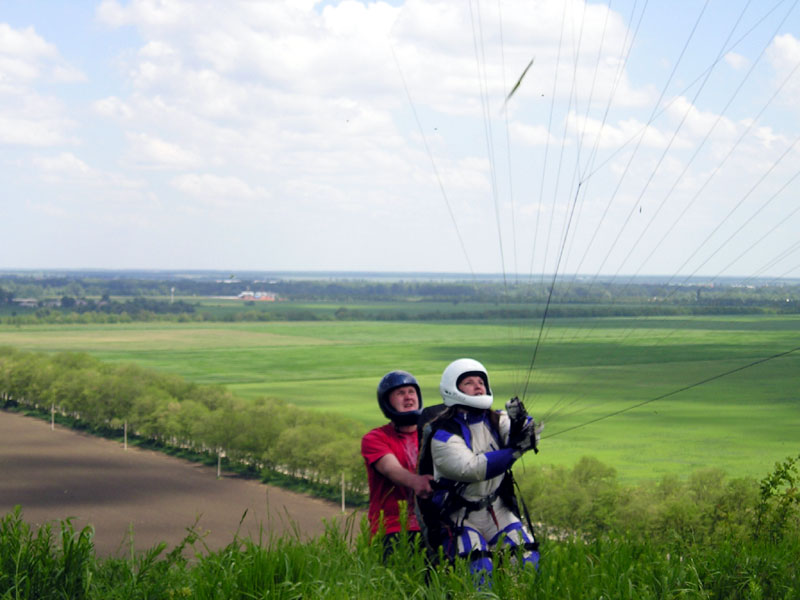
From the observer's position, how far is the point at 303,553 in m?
7.38

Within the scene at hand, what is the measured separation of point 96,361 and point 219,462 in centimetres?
4722

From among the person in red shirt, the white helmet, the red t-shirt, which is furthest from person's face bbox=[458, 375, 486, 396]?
the red t-shirt

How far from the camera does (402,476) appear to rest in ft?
23.0

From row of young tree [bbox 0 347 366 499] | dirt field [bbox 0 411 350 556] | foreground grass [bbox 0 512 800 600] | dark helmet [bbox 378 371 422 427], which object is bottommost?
dirt field [bbox 0 411 350 556]

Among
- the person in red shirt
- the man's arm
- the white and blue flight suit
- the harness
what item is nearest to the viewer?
the white and blue flight suit

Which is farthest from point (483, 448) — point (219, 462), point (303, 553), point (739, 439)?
point (739, 439)

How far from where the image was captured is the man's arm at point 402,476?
6.88m

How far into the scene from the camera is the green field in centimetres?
9050

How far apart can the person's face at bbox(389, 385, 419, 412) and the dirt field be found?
5968 centimetres

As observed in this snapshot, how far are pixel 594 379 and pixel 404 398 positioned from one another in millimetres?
130257

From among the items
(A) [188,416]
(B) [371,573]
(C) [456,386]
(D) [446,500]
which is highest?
(C) [456,386]

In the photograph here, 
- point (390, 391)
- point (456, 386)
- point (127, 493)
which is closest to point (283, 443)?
point (127, 493)

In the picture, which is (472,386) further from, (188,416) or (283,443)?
Result: (188,416)

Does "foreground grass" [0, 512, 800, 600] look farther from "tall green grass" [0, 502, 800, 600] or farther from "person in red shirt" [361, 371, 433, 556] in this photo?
"person in red shirt" [361, 371, 433, 556]
